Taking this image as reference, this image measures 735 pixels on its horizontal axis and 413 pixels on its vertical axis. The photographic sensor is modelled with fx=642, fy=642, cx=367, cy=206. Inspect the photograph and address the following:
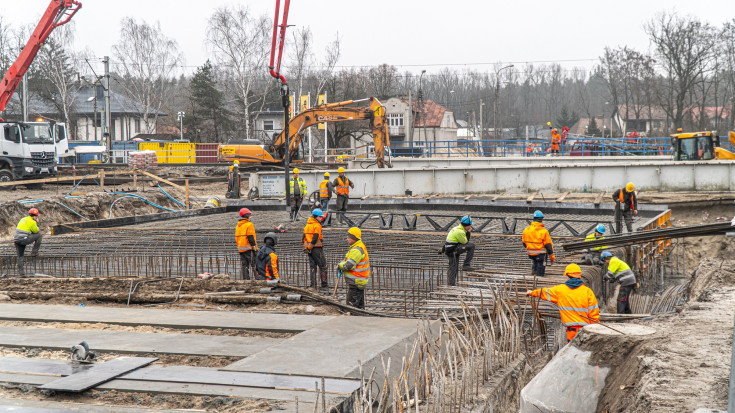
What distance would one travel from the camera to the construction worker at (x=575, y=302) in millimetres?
7781

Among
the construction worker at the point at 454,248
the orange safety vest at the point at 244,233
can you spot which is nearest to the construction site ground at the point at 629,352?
the orange safety vest at the point at 244,233

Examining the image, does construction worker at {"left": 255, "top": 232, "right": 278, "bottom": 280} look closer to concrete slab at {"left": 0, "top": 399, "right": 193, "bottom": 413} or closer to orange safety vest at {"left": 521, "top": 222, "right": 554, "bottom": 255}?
orange safety vest at {"left": 521, "top": 222, "right": 554, "bottom": 255}

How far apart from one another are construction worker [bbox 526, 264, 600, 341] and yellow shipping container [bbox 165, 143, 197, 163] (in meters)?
33.4

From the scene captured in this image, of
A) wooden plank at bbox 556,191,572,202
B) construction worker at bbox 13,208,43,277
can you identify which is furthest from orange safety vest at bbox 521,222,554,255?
wooden plank at bbox 556,191,572,202

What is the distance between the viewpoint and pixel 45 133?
27719mm

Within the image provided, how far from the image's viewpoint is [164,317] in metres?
8.30

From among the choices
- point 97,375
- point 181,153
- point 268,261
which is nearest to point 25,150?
point 181,153

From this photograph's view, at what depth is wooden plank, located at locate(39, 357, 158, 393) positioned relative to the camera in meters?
5.41

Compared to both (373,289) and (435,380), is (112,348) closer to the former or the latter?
(435,380)

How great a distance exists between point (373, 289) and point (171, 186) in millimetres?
21576

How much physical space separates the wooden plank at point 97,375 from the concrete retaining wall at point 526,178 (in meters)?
19.8

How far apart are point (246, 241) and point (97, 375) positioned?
19.3 feet

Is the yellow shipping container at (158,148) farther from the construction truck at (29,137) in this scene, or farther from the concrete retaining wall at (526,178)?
the concrete retaining wall at (526,178)

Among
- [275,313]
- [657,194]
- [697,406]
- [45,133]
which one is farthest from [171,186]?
[697,406]
